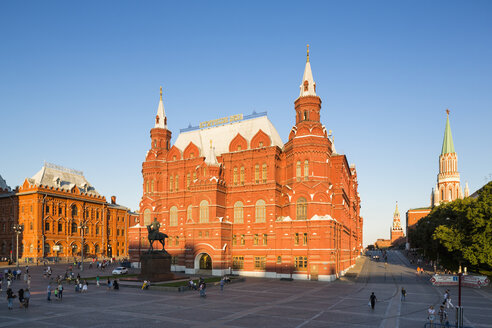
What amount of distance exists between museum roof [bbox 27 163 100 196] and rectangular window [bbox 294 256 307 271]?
6366 centimetres

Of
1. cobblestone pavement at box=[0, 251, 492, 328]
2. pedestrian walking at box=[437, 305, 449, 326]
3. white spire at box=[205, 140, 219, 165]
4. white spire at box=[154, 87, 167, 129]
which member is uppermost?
white spire at box=[154, 87, 167, 129]

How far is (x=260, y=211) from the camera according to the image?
6097 centimetres

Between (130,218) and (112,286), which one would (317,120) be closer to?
(112,286)

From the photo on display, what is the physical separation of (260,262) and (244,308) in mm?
28603

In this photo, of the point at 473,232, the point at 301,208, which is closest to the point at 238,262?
the point at 301,208

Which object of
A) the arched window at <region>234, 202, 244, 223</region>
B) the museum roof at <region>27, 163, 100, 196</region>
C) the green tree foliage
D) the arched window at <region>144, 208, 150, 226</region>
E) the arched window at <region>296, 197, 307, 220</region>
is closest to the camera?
the green tree foliage

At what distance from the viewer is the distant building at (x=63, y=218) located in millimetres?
85000

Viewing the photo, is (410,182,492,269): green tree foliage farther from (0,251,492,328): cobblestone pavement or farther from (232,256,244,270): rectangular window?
(232,256,244,270): rectangular window

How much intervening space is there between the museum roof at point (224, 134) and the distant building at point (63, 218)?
30369mm

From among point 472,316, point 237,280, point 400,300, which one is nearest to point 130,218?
point 237,280

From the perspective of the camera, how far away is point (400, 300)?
1432 inches

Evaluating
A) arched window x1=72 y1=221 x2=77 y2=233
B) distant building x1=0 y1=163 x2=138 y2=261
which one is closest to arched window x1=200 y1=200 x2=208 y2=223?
distant building x1=0 y1=163 x2=138 y2=261

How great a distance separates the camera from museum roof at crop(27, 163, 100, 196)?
3632 inches

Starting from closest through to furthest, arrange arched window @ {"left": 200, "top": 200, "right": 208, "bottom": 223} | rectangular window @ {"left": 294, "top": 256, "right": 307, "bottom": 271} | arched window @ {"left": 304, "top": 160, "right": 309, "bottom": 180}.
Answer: rectangular window @ {"left": 294, "top": 256, "right": 307, "bottom": 271} < arched window @ {"left": 304, "top": 160, "right": 309, "bottom": 180} < arched window @ {"left": 200, "top": 200, "right": 208, "bottom": 223}
